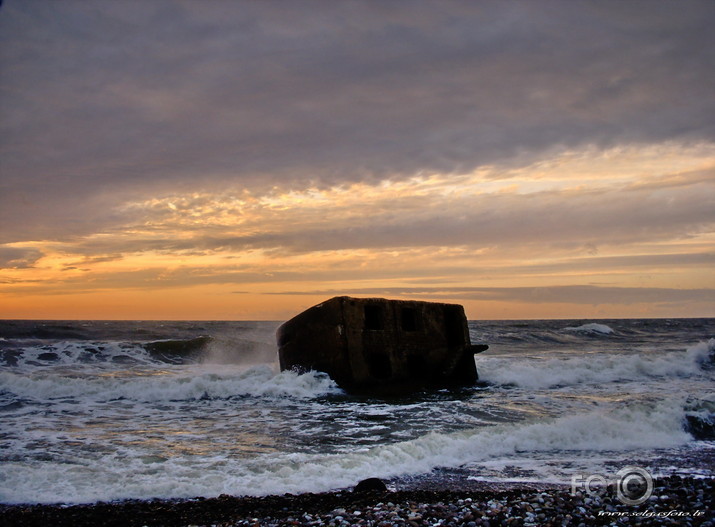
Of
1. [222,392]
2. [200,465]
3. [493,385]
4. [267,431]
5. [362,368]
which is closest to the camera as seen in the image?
[200,465]

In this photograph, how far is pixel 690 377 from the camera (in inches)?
581

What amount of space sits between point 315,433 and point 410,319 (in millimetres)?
4686

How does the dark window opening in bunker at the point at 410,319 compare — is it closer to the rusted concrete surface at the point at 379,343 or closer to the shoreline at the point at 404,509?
the rusted concrete surface at the point at 379,343

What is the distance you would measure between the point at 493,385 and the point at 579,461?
6.74 meters

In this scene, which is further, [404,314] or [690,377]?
[690,377]

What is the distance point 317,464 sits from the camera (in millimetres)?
5805

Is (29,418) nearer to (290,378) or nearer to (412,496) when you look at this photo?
(290,378)

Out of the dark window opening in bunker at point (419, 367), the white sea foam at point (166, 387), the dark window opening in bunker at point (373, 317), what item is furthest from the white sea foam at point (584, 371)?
the white sea foam at point (166, 387)

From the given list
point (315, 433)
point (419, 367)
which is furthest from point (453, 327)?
point (315, 433)

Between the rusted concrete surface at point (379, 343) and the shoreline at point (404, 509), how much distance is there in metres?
5.56

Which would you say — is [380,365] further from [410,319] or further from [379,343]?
[410,319]

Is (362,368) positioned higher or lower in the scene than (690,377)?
higher

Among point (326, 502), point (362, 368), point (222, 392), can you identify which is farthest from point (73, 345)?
point (326, 502)

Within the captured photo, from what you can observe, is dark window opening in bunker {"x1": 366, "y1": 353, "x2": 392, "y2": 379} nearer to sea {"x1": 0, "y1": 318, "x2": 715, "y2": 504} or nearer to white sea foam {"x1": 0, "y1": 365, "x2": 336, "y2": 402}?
sea {"x1": 0, "y1": 318, "x2": 715, "y2": 504}
